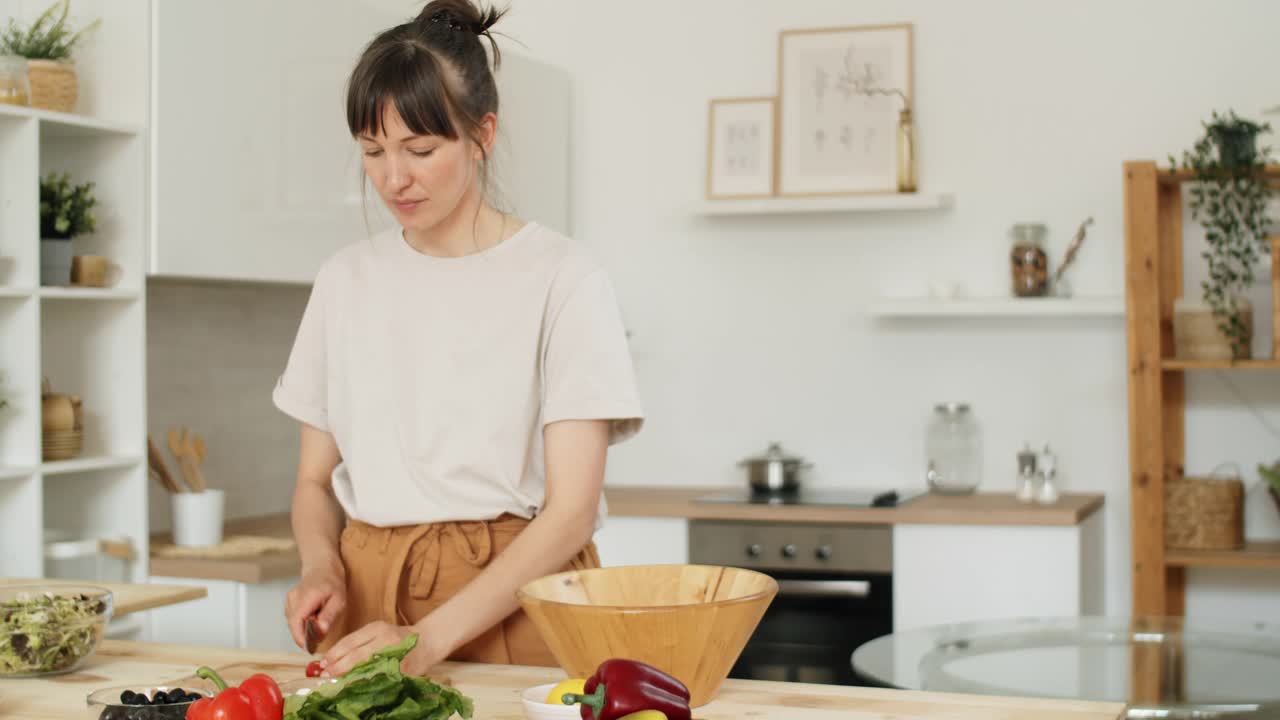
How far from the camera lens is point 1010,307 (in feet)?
12.9

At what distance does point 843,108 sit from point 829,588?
1401 mm

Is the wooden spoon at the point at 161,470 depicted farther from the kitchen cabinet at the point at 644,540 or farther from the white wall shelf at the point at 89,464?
the kitchen cabinet at the point at 644,540

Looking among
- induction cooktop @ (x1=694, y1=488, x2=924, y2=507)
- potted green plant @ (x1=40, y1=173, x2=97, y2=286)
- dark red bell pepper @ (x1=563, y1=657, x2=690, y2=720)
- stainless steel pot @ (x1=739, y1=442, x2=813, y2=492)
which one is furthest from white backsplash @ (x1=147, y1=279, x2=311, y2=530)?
dark red bell pepper @ (x1=563, y1=657, x2=690, y2=720)

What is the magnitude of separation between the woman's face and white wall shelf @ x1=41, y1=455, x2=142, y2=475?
150 centimetres

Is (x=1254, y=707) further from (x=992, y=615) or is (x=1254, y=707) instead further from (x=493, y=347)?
(x=992, y=615)

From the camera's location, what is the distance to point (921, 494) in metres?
4.00

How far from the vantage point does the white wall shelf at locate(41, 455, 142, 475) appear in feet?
9.34

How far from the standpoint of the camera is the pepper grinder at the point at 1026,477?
3.83m

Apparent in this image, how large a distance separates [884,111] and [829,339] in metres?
0.68

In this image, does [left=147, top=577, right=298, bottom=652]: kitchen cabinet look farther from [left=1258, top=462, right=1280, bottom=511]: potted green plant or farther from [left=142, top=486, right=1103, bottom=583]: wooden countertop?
[left=1258, top=462, right=1280, bottom=511]: potted green plant

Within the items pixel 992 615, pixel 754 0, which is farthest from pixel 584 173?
pixel 992 615

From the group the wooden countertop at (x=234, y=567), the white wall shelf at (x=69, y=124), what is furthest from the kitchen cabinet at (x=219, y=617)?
the white wall shelf at (x=69, y=124)

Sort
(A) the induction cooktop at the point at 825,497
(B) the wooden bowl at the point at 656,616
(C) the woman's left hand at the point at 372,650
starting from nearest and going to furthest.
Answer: (B) the wooden bowl at the point at 656,616
(C) the woman's left hand at the point at 372,650
(A) the induction cooktop at the point at 825,497

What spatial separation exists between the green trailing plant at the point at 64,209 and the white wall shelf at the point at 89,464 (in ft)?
1.48
